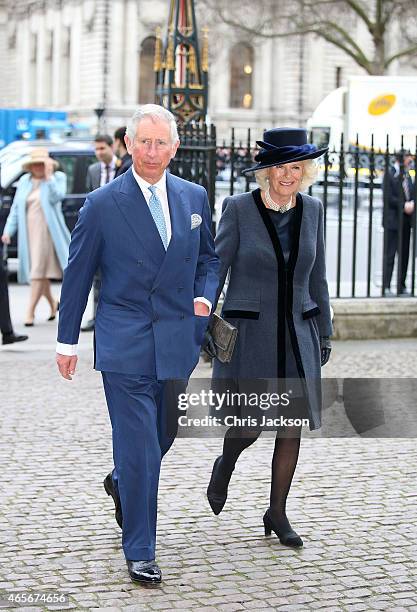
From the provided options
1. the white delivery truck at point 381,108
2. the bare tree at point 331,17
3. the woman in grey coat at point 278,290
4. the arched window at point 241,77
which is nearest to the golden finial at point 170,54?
the woman in grey coat at point 278,290

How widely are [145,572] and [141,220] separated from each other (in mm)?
1266

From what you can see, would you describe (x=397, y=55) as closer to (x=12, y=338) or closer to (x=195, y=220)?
(x=12, y=338)

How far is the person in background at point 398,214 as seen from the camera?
12406 millimetres

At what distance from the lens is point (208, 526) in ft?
19.6

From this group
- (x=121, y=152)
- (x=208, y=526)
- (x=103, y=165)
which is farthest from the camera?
(x=103, y=165)

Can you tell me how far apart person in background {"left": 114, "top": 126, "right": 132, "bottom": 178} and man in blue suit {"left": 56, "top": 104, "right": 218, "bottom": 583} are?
5.34 metres

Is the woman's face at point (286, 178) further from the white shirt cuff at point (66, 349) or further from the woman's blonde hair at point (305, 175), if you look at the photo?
the white shirt cuff at point (66, 349)

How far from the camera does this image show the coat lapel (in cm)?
521

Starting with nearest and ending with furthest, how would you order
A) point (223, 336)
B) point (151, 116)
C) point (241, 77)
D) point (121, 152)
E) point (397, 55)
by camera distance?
point (151, 116) → point (223, 336) → point (121, 152) → point (397, 55) → point (241, 77)

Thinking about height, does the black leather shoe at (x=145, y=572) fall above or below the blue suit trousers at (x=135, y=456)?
below

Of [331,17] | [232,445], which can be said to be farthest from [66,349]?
[331,17]

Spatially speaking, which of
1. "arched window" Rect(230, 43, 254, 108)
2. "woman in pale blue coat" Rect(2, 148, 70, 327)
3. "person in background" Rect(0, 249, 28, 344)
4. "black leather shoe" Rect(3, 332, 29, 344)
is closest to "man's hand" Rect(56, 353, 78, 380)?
"person in background" Rect(0, 249, 28, 344)

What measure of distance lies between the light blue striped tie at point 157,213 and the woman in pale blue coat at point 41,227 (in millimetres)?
8029

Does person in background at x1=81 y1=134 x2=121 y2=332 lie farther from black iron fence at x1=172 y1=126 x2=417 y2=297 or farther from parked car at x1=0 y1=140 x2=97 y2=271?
parked car at x1=0 y1=140 x2=97 y2=271
